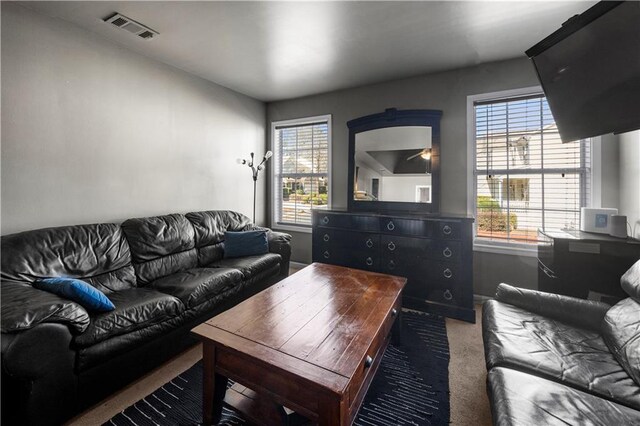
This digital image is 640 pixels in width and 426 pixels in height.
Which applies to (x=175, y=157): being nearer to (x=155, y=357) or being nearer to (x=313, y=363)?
(x=155, y=357)

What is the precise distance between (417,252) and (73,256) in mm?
3094

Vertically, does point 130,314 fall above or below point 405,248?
below

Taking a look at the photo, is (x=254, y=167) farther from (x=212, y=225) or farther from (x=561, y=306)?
(x=561, y=306)

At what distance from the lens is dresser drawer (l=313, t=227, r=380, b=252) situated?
321 cm

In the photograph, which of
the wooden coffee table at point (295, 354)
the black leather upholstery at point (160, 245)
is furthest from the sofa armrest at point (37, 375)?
the black leather upholstery at point (160, 245)

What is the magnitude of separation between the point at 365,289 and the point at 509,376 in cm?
100

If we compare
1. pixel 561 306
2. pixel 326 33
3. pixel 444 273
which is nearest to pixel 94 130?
pixel 326 33

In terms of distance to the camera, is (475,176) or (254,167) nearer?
(475,176)

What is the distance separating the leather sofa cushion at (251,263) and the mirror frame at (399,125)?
4.49ft

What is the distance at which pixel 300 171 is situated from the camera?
448 cm

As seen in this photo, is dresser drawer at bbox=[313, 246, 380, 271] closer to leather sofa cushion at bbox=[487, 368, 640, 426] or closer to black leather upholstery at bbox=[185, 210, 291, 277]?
black leather upholstery at bbox=[185, 210, 291, 277]

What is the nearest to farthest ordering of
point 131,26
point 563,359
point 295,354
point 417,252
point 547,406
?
point 547,406
point 295,354
point 563,359
point 131,26
point 417,252

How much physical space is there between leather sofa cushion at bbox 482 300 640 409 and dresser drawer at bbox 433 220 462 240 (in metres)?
1.02

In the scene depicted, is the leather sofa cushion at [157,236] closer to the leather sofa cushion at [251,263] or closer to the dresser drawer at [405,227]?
the leather sofa cushion at [251,263]
